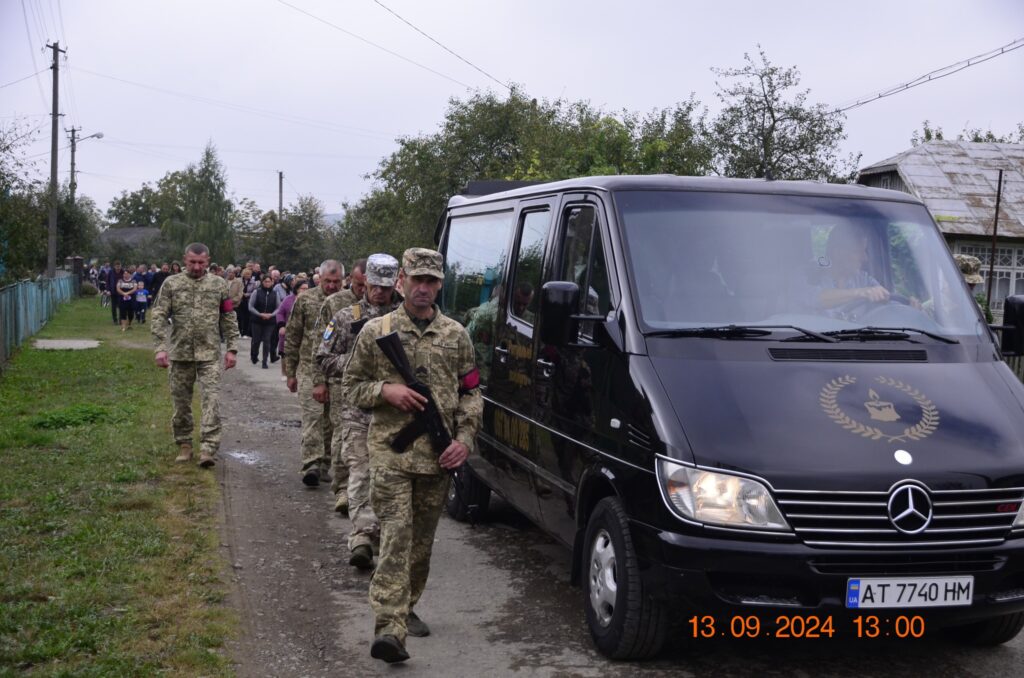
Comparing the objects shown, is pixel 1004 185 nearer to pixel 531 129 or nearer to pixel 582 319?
pixel 531 129

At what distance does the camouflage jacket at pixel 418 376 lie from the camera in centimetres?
525

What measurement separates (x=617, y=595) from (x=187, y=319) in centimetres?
633

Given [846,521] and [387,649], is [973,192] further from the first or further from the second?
[387,649]

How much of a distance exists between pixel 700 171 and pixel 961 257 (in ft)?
57.7

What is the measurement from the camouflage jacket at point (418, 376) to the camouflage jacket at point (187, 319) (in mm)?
5179

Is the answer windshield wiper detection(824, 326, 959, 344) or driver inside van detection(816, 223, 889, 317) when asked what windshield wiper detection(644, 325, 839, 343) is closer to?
windshield wiper detection(824, 326, 959, 344)

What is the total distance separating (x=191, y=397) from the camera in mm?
10367

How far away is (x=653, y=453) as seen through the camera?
4738 mm

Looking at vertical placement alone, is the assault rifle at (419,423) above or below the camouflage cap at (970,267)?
below

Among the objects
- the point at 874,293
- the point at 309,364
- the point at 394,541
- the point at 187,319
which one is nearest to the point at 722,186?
the point at 874,293

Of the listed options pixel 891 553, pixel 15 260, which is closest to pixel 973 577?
pixel 891 553

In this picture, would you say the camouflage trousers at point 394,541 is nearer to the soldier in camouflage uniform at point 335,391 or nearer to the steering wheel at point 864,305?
the steering wheel at point 864,305

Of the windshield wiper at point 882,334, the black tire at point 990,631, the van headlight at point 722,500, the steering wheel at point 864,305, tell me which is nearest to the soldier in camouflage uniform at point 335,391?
the steering wheel at point 864,305

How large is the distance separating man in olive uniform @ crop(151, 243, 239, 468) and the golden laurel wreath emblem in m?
6.55
